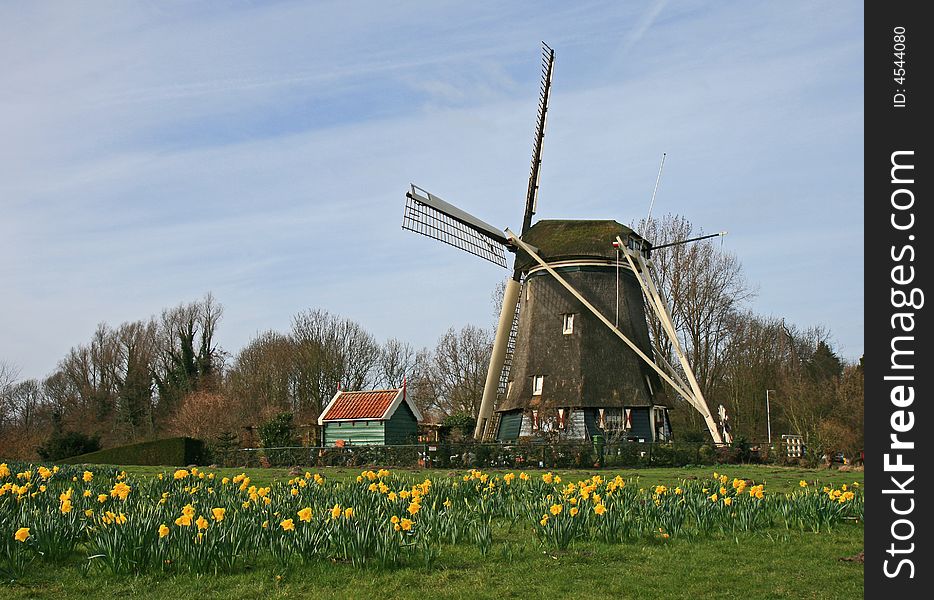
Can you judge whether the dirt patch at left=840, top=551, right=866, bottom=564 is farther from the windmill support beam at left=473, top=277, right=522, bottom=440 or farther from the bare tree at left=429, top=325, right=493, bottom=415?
the bare tree at left=429, top=325, right=493, bottom=415

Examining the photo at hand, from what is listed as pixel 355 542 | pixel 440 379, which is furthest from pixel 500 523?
pixel 440 379

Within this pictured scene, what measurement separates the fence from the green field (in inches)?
594

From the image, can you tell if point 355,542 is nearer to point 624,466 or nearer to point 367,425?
point 624,466

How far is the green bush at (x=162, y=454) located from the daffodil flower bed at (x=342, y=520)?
16424 millimetres

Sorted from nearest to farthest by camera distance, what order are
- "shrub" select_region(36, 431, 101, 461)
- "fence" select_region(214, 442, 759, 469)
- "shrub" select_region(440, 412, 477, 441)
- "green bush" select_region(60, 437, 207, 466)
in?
"fence" select_region(214, 442, 759, 469) → "green bush" select_region(60, 437, 207, 466) → "shrub" select_region(36, 431, 101, 461) → "shrub" select_region(440, 412, 477, 441)

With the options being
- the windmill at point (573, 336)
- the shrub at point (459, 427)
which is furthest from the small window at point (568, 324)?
the shrub at point (459, 427)

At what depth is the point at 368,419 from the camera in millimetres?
32750

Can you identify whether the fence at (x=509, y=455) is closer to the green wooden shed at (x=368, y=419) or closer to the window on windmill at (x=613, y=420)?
the window on windmill at (x=613, y=420)

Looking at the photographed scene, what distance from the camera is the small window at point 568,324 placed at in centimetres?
3059

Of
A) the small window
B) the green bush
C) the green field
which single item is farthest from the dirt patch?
the small window

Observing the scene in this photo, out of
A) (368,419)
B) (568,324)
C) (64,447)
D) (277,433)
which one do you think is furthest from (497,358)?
(64,447)

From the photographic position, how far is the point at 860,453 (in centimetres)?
2408

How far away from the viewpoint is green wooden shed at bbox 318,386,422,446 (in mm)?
32719
